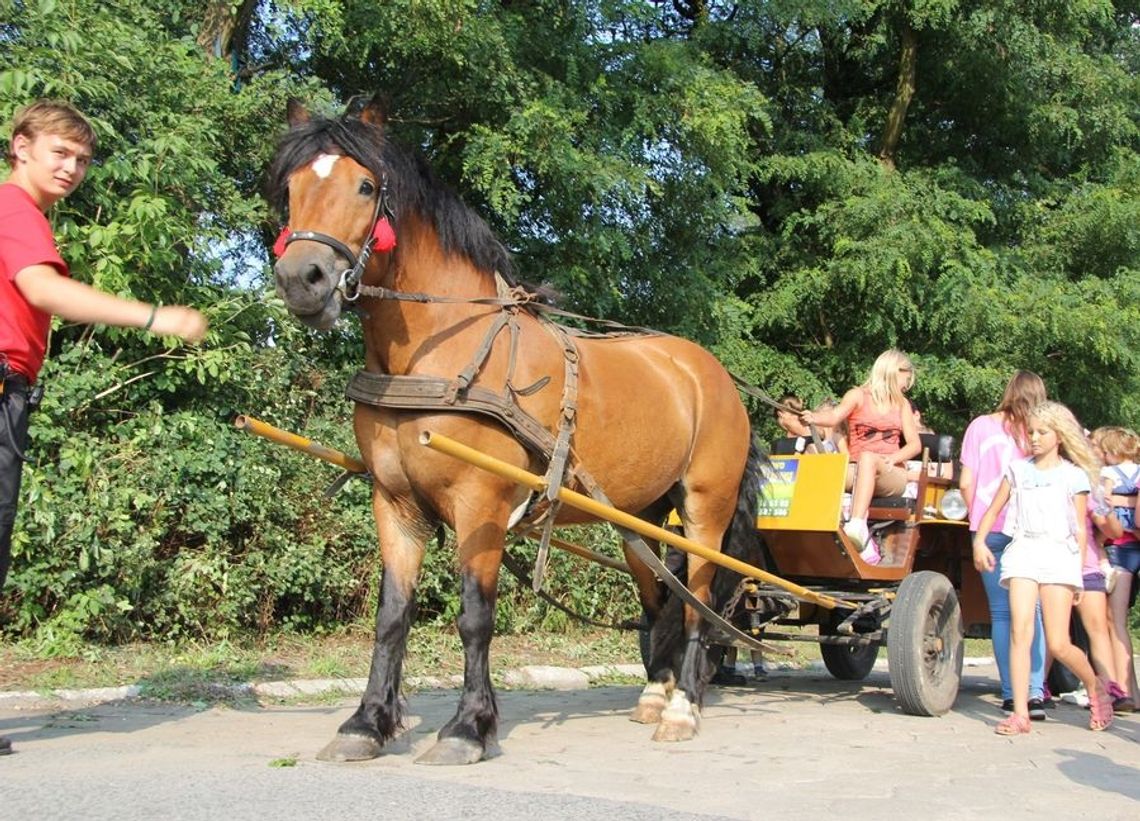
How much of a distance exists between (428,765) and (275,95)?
7.08 meters

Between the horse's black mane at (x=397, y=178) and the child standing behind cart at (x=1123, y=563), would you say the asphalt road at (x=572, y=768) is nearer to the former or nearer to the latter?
the child standing behind cart at (x=1123, y=563)

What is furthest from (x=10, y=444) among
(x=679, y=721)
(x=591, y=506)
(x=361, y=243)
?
(x=679, y=721)

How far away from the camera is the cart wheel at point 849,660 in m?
8.70

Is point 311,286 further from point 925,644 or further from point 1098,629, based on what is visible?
point 1098,629

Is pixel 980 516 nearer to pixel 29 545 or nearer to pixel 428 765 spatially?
pixel 428 765

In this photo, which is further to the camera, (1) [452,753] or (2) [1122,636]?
(2) [1122,636]

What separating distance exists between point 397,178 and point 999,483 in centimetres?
414

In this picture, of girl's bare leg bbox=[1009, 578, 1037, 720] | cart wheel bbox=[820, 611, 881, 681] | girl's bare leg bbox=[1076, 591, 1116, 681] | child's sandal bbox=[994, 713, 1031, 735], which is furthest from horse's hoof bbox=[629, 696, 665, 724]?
girl's bare leg bbox=[1076, 591, 1116, 681]

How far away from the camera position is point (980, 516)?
7305mm

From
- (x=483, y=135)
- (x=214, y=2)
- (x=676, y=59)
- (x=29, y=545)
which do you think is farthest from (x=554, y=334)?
(x=676, y=59)

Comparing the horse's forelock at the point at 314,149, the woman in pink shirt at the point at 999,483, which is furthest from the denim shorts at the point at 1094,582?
the horse's forelock at the point at 314,149

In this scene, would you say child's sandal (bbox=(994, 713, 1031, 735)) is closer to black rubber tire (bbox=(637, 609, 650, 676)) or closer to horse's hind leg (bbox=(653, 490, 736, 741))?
horse's hind leg (bbox=(653, 490, 736, 741))

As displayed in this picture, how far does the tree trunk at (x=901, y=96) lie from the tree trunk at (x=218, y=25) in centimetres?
910

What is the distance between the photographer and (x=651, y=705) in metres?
6.40
